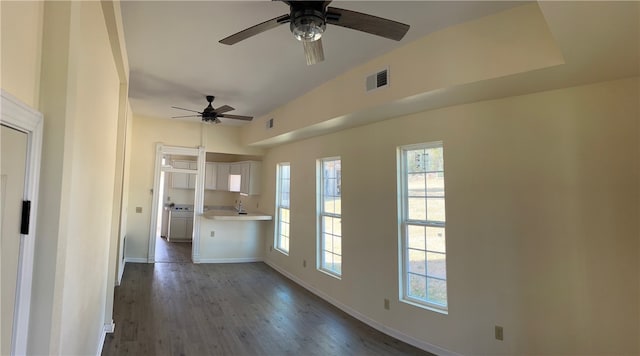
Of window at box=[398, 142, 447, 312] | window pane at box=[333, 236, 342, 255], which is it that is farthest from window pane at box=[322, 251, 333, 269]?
window at box=[398, 142, 447, 312]

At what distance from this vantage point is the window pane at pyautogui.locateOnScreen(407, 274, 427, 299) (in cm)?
329

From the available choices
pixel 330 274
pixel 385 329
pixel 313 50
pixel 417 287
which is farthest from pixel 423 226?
pixel 313 50

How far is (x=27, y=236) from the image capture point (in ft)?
3.64

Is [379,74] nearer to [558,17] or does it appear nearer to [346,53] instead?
[346,53]

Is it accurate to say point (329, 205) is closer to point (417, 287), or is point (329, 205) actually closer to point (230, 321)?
point (417, 287)

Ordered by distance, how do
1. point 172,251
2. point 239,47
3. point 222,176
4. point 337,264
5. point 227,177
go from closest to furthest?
point 239,47, point 337,264, point 172,251, point 227,177, point 222,176

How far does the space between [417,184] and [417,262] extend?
0.85 metres

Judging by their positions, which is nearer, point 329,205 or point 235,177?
point 329,205

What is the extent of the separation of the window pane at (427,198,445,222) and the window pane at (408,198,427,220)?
0.19 feet

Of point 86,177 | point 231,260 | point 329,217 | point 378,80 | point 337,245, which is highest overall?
point 378,80

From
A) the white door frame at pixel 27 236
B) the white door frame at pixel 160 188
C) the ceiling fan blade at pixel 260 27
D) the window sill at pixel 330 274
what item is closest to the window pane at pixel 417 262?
the window sill at pixel 330 274

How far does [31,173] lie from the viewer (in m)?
1.11

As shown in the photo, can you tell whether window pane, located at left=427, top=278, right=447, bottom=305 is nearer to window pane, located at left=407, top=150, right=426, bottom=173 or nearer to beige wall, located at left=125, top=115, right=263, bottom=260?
window pane, located at left=407, top=150, right=426, bottom=173

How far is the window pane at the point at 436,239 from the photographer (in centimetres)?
316
